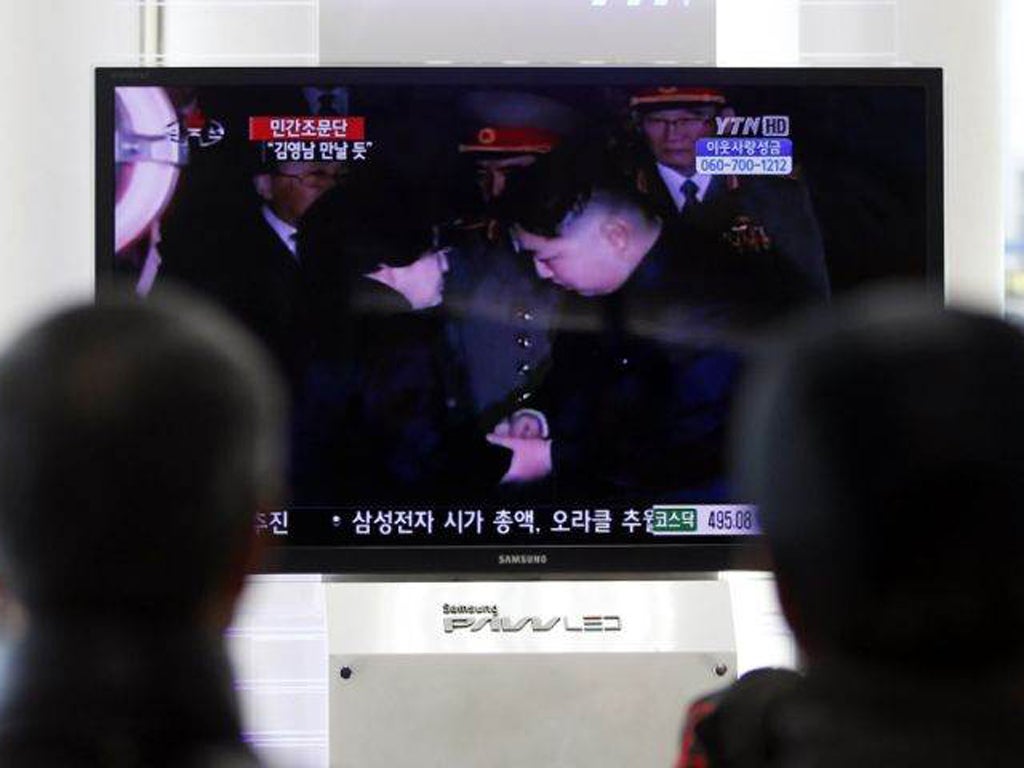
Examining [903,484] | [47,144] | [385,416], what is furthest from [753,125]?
[903,484]

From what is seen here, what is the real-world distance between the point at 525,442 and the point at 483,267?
0.31 metres

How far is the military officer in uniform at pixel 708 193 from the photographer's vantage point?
10.9 ft

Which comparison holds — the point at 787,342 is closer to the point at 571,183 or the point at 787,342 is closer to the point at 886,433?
the point at 886,433

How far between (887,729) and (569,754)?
2.27 m

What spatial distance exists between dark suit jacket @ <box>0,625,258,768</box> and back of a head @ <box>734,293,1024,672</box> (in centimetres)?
33

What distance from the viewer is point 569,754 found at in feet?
10.9

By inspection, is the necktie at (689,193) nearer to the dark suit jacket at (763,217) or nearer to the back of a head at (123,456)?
the dark suit jacket at (763,217)

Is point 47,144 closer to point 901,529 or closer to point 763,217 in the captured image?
point 763,217

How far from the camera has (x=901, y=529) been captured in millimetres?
1080

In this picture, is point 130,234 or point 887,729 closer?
point 887,729

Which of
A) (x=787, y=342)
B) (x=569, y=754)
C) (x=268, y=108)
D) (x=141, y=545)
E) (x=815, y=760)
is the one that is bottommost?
(x=569, y=754)

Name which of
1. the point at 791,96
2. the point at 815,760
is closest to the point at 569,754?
the point at 791,96

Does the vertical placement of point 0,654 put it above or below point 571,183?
below

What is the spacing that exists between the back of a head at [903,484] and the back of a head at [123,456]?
11.9 inches
